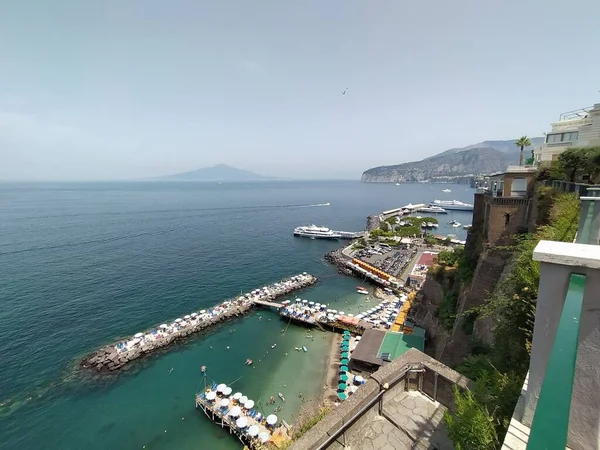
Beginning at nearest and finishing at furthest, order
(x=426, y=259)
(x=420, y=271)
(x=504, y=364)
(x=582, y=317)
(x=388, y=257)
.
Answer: (x=582, y=317) → (x=504, y=364) → (x=420, y=271) → (x=426, y=259) → (x=388, y=257)

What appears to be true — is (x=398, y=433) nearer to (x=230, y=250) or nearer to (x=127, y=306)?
(x=127, y=306)

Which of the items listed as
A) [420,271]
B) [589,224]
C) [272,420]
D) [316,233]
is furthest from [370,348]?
[316,233]

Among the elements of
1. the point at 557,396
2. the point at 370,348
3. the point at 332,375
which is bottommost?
the point at 332,375

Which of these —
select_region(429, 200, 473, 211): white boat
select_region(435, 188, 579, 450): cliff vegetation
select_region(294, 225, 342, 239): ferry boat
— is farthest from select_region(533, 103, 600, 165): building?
select_region(429, 200, 473, 211): white boat

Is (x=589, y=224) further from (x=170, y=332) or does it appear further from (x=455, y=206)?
(x=455, y=206)

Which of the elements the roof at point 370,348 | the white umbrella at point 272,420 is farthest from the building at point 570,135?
the white umbrella at point 272,420

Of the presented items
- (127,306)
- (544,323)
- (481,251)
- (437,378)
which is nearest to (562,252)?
(544,323)
